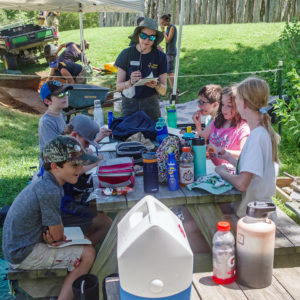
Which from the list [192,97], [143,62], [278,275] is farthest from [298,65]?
[278,275]

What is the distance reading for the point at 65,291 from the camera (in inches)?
104

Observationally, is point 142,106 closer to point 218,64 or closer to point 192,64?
point 218,64

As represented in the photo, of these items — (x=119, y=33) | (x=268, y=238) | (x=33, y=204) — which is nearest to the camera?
(x=268, y=238)

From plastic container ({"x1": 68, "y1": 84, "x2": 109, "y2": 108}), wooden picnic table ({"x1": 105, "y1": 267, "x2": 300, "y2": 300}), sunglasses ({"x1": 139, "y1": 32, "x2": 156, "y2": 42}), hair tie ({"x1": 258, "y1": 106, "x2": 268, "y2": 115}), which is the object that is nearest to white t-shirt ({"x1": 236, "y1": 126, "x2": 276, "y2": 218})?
hair tie ({"x1": 258, "y1": 106, "x2": 268, "y2": 115})

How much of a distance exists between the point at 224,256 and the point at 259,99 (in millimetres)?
1141

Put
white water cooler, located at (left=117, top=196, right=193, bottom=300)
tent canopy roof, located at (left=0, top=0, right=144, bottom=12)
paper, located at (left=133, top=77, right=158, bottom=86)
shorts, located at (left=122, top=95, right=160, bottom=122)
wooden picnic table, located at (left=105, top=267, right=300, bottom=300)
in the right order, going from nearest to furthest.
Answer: white water cooler, located at (left=117, top=196, right=193, bottom=300)
wooden picnic table, located at (left=105, top=267, right=300, bottom=300)
paper, located at (left=133, top=77, right=158, bottom=86)
shorts, located at (left=122, top=95, right=160, bottom=122)
tent canopy roof, located at (left=0, top=0, right=144, bottom=12)

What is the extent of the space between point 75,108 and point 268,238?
4.50m

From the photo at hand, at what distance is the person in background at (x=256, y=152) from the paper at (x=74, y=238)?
102cm

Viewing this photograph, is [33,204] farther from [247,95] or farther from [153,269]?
[247,95]

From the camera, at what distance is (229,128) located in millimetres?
3664

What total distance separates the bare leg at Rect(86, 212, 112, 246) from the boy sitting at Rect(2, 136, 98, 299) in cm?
70

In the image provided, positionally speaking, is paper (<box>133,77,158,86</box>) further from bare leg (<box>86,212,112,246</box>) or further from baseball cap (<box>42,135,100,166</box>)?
baseball cap (<box>42,135,100,166</box>)

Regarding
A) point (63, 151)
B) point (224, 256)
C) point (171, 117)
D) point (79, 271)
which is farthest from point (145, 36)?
point (224, 256)

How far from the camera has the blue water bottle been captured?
268cm
